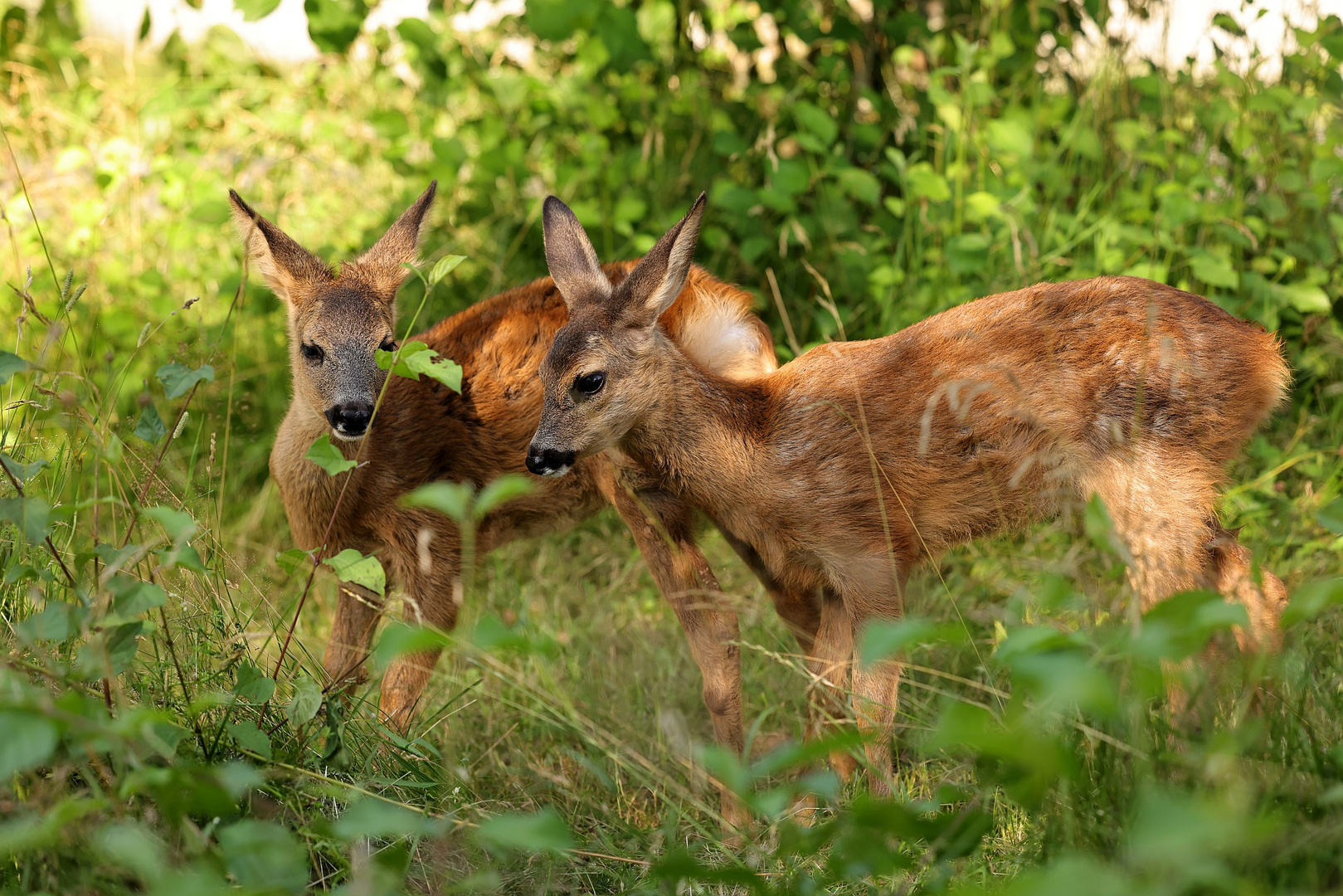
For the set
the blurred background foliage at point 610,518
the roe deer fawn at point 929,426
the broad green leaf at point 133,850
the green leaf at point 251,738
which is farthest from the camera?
the roe deer fawn at point 929,426

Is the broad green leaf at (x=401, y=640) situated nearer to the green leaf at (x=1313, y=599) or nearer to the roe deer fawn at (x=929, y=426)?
the green leaf at (x=1313, y=599)

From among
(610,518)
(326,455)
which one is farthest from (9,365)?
(610,518)

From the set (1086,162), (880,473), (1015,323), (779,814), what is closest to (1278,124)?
(1086,162)

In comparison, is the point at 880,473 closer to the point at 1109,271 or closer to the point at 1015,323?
the point at 1015,323

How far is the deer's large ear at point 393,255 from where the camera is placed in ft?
15.7

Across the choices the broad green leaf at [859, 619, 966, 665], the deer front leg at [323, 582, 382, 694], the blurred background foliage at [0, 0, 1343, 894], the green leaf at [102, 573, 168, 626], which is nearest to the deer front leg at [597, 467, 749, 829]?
the blurred background foliage at [0, 0, 1343, 894]

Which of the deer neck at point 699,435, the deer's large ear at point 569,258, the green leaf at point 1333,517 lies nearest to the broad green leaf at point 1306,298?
the deer neck at point 699,435

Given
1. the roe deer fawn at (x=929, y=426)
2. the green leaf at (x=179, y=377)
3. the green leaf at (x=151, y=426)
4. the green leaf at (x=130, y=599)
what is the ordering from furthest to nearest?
1. the roe deer fawn at (x=929, y=426)
2. the green leaf at (x=151, y=426)
3. the green leaf at (x=179, y=377)
4. the green leaf at (x=130, y=599)

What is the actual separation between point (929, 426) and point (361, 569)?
1.85m

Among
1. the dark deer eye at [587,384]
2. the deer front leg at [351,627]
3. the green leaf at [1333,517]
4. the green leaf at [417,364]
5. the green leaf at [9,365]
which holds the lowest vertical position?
the deer front leg at [351,627]

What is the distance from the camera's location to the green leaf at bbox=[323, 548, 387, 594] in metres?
2.98

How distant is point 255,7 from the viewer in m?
4.88

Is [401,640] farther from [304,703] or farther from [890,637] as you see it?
[304,703]

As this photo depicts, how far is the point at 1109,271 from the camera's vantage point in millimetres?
5172
